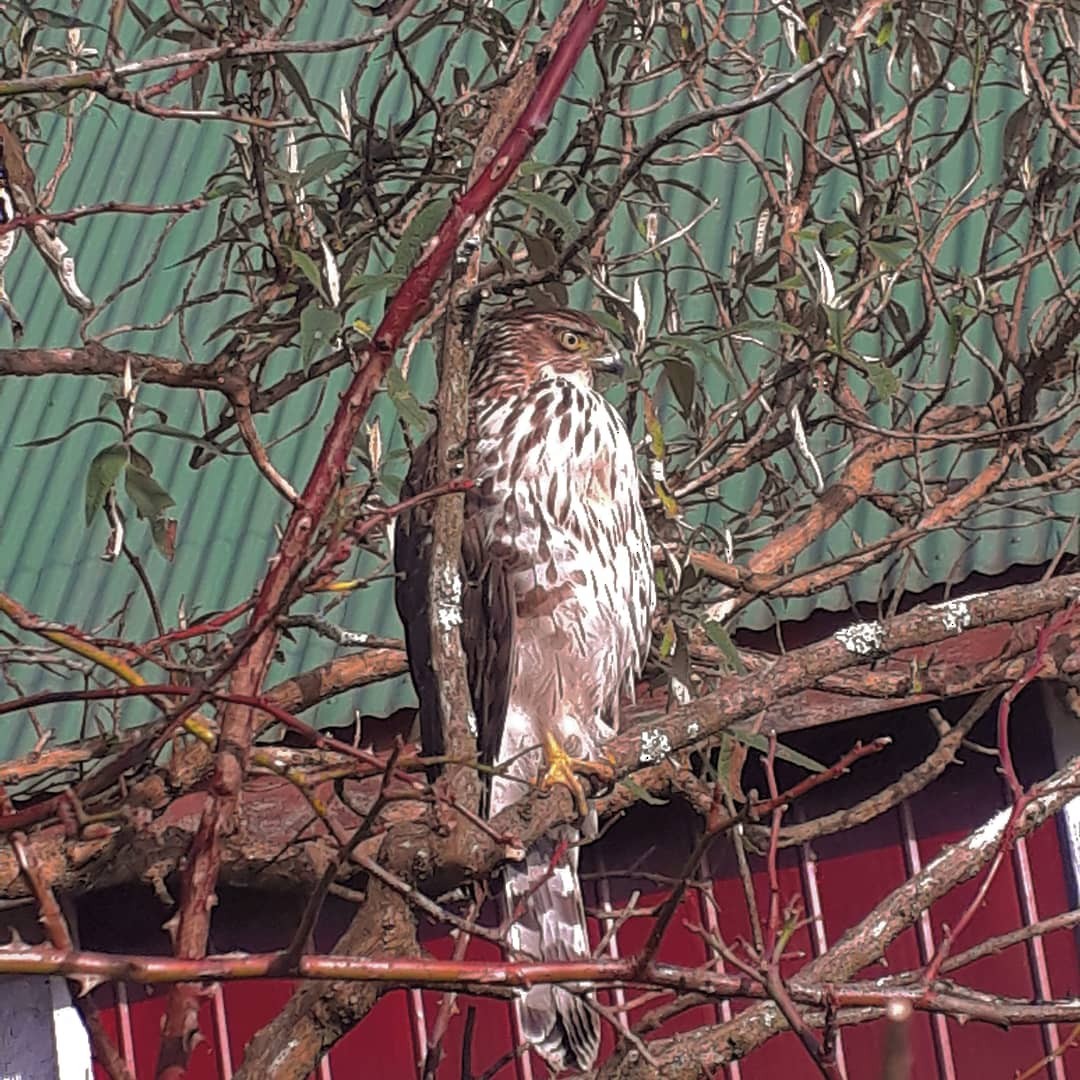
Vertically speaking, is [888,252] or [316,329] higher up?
[888,252]

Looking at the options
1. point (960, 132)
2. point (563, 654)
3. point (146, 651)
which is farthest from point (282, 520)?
point (146, 651)

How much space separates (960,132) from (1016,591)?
1.30 m

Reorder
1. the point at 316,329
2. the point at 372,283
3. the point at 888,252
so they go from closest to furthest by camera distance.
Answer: the point at 316,329
the point at 372,283
the point at 888,252

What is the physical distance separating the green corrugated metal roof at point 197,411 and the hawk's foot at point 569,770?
115 cm

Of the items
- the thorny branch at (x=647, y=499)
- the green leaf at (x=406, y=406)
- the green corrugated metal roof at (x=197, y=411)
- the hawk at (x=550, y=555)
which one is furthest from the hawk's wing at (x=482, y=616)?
the green leaf at (x=406, y=406)

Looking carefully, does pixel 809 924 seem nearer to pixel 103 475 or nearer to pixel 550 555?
pixel 550 555

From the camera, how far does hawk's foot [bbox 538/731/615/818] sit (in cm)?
294

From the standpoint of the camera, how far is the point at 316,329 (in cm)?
248

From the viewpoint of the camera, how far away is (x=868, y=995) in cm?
136

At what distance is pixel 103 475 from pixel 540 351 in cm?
166

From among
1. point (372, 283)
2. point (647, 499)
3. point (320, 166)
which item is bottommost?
point (372, 283)

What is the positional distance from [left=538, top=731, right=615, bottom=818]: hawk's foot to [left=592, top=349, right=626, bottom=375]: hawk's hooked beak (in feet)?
2.65

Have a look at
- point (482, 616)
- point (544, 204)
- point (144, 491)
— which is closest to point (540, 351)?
point (482, 616)

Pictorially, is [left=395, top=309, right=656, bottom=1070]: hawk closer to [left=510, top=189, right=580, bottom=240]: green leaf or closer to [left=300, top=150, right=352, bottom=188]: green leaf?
[left=300, top=150, right=352, bottom=188]: green leaf
